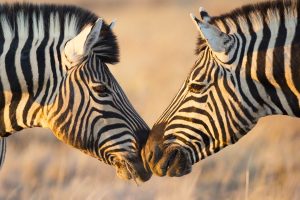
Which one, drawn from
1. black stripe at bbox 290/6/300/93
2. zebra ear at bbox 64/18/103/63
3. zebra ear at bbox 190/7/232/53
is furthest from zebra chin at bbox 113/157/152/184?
black stripe at bbox 290/6/300/93

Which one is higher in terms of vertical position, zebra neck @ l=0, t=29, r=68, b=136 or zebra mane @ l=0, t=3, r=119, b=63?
zebra mane @ l=0, t=3, r=119, b=63

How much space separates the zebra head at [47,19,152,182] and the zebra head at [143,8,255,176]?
22 centimetres

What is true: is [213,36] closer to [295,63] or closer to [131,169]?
[295,63]

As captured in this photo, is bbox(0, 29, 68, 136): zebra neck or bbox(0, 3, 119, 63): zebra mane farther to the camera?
bbox(0, 3, 119, 63): zebra mane

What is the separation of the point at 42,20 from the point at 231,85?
2049 millimetres

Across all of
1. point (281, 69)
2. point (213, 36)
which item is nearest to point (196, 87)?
point (213, 36)

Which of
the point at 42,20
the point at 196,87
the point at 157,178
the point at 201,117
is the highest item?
the point at 196,87

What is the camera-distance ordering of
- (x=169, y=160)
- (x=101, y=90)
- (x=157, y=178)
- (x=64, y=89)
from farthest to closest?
(x=157, y=178) < (x=101, y=90) < (x=64, y=89) < (x=169, y=160)

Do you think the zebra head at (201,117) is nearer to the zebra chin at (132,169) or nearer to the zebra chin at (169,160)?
the zebra chin at (169,160)

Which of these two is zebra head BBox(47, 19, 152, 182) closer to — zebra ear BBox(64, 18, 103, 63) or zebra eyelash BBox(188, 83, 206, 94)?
zebra ear BBox(64, 18, 103, 63)

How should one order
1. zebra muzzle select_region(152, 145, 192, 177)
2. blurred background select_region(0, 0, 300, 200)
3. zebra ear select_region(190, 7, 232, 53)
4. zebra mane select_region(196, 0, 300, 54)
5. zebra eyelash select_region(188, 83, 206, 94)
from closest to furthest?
zebra ear select_region(190, 7, 232, 53) → zebra mane select_region(196, 0, 300, 54) → zebra eyelash select_region(188, 83, 206, 94) → zebra muzzle select_region(152, 145, 192, 177) → blurred background select_region(0, 0, 300, 200)

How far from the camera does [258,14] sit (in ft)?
30.8

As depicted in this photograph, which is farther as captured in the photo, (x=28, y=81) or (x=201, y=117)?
(x=28, y=81)

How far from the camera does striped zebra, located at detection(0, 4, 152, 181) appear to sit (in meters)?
9.70
